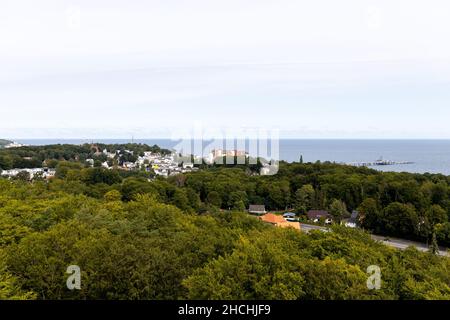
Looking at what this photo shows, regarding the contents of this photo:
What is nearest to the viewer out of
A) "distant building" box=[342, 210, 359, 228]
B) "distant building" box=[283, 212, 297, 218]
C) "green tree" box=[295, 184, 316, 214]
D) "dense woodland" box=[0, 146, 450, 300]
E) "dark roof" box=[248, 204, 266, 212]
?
"dense woodland" box=[0, 146, 450, 300]

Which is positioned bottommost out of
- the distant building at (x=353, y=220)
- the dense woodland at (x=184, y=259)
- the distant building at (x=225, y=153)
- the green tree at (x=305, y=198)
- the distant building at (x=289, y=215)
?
the distant building at (x=289, y=215)

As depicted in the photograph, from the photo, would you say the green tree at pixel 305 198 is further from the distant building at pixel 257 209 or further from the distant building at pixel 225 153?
the distant building at pixel 225 153

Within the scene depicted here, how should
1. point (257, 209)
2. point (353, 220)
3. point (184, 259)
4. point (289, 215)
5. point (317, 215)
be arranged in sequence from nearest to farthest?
point (184, 259), point (353, 220), point (317, 215), point (289, 215), point (257, 209)

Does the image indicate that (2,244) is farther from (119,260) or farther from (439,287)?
(439,287)

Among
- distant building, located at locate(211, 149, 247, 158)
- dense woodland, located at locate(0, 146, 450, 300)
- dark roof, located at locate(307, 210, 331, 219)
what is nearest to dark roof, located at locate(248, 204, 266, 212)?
dark roof, located at locate(307, 210, 331, 219)

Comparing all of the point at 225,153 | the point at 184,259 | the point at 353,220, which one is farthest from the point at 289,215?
the point at 225,153

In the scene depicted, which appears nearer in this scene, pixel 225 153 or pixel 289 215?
pixel 289 215

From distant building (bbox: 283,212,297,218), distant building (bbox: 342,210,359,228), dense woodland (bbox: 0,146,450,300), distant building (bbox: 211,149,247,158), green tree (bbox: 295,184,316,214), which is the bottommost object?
distant building (bbox: 283,212,297,218)

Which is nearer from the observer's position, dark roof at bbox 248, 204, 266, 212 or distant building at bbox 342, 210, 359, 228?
distant building at bbox 342, 210, 359, 228

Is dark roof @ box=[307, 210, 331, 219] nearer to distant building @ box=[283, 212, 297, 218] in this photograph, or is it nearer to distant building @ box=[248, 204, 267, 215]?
distant building @ box=[283, 212, 297, 218]

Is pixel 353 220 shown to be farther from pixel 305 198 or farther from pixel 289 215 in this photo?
pixel 289 215

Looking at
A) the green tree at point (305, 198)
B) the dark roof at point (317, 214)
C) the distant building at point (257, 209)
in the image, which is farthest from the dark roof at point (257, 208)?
the dark roof at point (317, 214)

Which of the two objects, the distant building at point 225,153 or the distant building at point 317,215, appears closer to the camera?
the distant building at point 317,215
